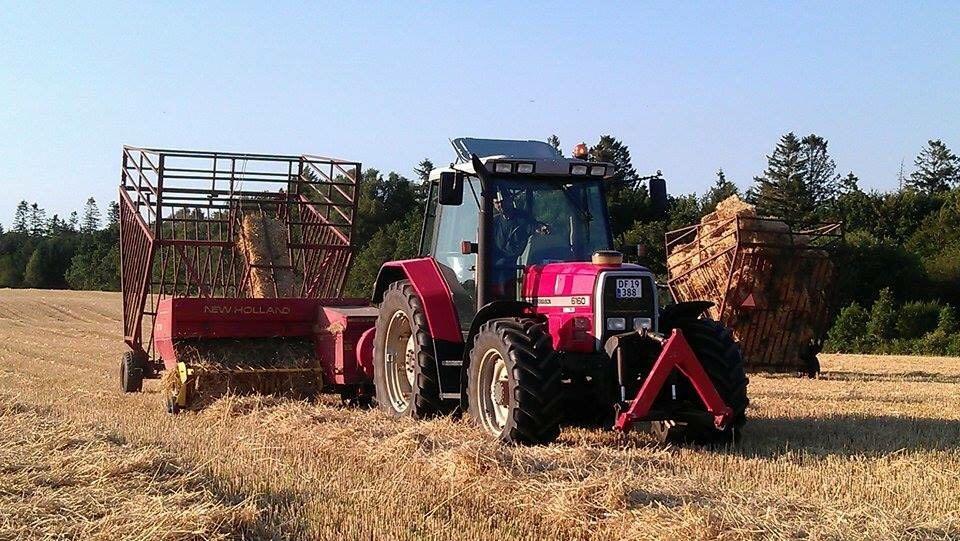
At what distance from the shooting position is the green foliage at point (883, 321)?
1008 inches

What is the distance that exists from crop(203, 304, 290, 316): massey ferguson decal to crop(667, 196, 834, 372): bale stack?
21.3 ft

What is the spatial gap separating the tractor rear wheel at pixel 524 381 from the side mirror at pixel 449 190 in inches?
34.8

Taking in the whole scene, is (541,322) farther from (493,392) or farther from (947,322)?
(947,322)

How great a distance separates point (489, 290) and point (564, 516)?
2934 millimetres

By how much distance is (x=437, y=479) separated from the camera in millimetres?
5195

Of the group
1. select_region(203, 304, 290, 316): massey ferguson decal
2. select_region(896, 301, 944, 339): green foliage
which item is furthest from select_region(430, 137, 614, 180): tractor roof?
select_region(896, 301, 944, 339): green foliage

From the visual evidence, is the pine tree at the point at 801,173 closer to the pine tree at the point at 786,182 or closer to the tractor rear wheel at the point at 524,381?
the pine tree at the point at 786,182

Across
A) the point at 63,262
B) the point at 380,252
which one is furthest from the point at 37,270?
the point at 380,252

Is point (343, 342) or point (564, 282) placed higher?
point (564, 282)

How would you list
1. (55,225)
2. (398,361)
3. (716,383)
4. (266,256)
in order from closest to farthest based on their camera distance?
(716,383) < (398,361) < (266,256) < (55,225)

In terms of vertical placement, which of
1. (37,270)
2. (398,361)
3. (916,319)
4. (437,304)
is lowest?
(398,361)

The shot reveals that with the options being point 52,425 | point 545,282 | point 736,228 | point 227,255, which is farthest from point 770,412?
point 227,255

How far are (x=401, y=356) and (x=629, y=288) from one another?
2457 mm

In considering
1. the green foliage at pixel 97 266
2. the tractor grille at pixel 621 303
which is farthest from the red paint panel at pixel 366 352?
the green foliage at pixel 97 266
